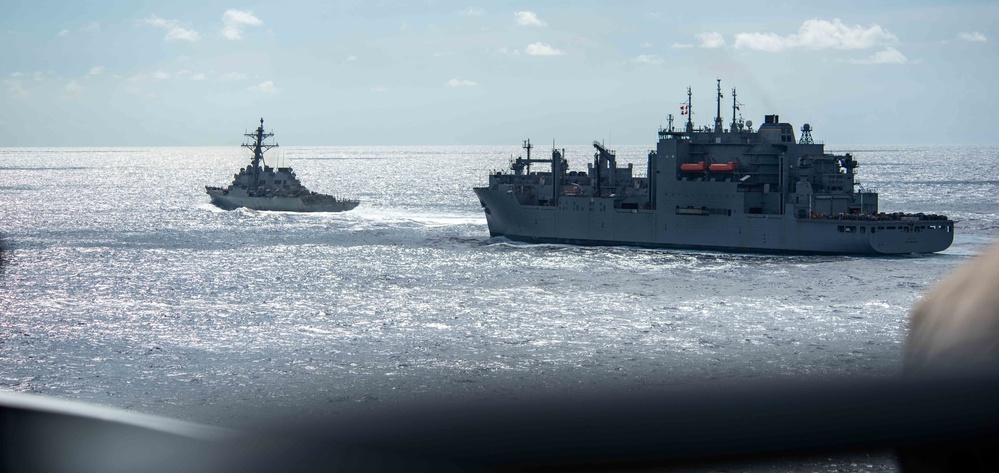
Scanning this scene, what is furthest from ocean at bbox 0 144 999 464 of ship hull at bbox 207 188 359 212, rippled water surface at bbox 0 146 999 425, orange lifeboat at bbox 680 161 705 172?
ship hull at bbox 207 188 359 212

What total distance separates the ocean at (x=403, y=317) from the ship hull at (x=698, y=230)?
1258 mm

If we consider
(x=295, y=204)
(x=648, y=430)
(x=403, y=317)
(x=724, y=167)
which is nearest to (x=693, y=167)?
(x=724, y=167)

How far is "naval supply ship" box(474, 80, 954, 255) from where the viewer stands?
1818 inches

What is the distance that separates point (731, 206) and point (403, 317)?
82.8ft

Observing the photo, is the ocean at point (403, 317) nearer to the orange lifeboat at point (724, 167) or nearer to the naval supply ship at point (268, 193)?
the orange lifeboat at point (724, 167)

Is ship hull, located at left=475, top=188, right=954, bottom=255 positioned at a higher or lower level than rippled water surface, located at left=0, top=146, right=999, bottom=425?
higher

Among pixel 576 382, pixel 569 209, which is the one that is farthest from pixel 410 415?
pixel 569 209

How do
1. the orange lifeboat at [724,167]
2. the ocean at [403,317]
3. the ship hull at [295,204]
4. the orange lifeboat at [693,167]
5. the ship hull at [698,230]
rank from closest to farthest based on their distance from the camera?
the ocean at [403,317], the ship hull at [698,230], the orange lifeboat at [724,167], the orange lifeboat at [693,167], the ship hull at [295,204]

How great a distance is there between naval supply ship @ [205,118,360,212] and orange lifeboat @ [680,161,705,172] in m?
33.4

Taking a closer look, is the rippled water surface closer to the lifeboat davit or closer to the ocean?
the ocean

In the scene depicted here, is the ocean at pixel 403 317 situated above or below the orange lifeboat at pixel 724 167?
below

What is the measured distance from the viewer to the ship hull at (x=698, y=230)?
45562 mm

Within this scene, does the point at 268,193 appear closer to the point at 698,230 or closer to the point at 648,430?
the point at 698,230

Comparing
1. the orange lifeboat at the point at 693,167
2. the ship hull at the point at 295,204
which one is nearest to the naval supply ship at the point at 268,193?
the ship hull at the point at 295,204
